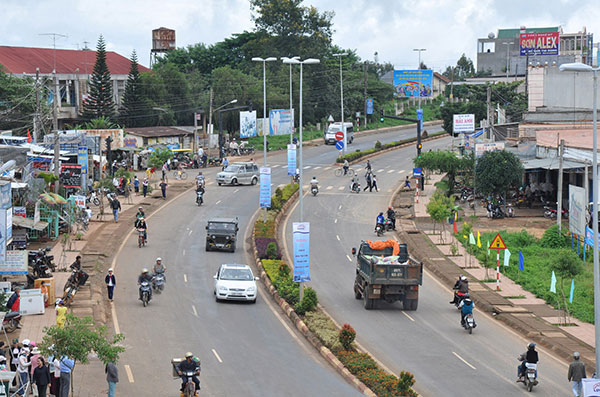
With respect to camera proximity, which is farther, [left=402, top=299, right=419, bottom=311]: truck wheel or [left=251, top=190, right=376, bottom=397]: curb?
[left=402, top=299, right=419, bottom=311]: truck wheel

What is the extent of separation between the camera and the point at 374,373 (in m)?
22.9

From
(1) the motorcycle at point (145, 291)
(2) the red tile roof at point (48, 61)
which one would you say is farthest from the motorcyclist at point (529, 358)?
(2) the red tile roof at point (48, 61)

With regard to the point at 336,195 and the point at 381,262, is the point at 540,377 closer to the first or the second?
the point at 381,262

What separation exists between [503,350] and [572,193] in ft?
57.7

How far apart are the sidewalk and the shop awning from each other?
308 inches

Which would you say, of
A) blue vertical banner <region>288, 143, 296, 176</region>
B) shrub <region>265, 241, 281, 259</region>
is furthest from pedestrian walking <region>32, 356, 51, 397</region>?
blue vertical banner <region>288, 143, 296, 176</region>

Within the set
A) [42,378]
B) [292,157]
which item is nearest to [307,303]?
[42,378]

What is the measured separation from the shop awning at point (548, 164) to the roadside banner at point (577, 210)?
724 centimetres

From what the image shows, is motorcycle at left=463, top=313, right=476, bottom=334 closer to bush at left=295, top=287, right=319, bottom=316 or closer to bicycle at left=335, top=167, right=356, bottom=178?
bush at left=295, top=287, right=319, bottom=316

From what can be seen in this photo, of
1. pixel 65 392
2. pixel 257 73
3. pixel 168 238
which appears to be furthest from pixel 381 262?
pixel 257 73

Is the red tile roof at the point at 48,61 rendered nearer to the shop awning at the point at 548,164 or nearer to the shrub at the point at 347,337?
the shop awning at the point at 548,164

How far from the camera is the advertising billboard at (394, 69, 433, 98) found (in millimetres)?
125750

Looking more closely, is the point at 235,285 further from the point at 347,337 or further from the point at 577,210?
the point at 577,210

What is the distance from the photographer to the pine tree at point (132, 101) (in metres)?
93.6
